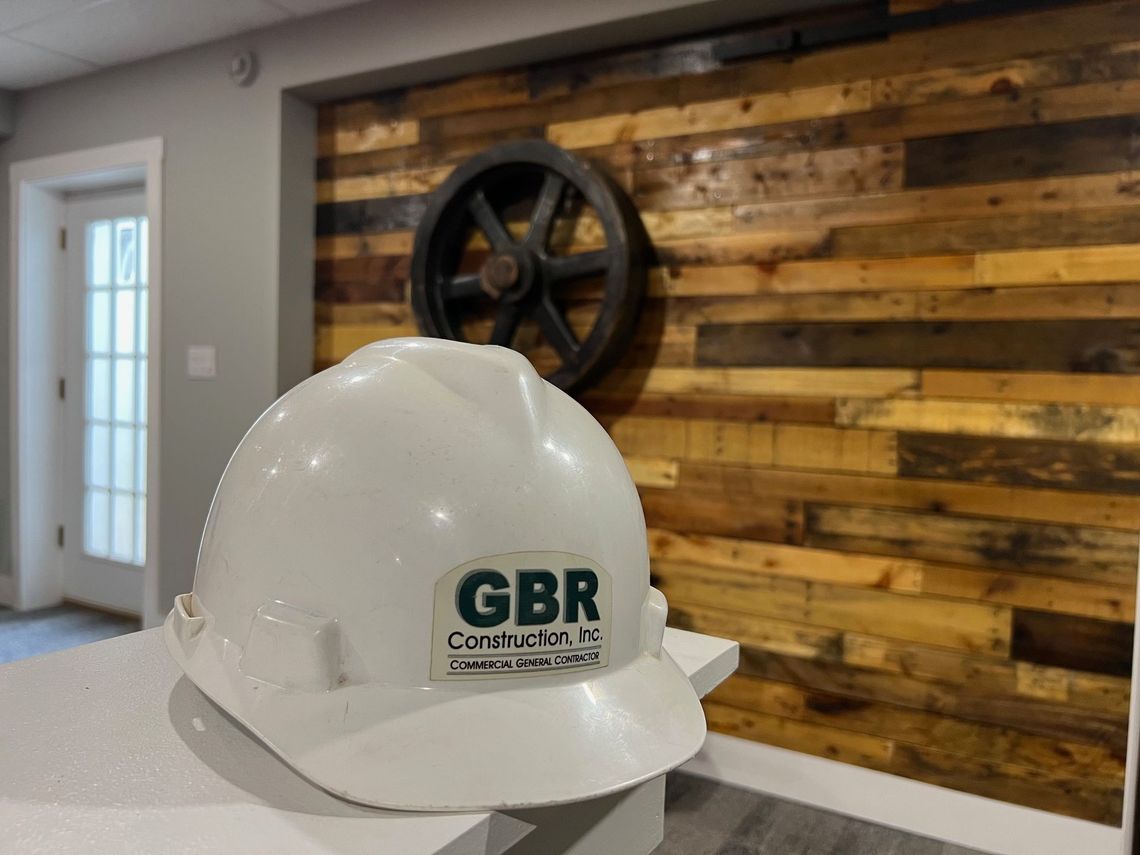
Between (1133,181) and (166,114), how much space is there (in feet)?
10.6

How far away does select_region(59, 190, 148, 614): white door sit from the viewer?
3.72m

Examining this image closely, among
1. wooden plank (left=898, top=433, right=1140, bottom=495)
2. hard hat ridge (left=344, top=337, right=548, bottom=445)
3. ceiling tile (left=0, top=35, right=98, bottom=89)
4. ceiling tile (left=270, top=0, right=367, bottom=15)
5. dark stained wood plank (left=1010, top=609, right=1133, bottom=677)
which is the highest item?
ceiling tile (left=0, top=35, right=98, bottom=89)

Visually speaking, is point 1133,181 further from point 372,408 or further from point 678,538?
point 372,408

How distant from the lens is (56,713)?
2.51 ft

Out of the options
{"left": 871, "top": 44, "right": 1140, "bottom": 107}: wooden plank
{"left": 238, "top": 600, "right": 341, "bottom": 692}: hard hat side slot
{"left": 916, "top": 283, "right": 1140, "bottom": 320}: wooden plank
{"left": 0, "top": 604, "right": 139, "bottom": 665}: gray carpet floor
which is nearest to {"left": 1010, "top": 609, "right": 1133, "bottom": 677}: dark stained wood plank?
{"left": 916, "top": 283, "right": 1140, "bottom": 320}: wooden plank

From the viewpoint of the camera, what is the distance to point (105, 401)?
3.83 metres

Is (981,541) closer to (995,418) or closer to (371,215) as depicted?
(995,418)

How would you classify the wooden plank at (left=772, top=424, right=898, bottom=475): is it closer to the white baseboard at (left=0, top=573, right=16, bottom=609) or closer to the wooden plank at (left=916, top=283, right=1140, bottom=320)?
the wooden plank at (left=916, top=283, right=1140, bottom=320)

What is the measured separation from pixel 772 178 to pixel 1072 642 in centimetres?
138

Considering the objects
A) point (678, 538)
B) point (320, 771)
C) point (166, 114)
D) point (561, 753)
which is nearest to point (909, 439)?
point (678, 538)

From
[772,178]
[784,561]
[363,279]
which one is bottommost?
[784,561]

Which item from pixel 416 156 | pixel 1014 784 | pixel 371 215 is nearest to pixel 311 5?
pixel 416 156

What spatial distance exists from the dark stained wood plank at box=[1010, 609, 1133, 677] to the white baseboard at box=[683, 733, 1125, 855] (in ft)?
1.21

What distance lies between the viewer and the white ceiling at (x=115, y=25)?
2.78 metres
